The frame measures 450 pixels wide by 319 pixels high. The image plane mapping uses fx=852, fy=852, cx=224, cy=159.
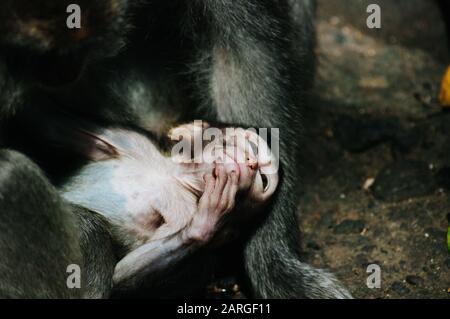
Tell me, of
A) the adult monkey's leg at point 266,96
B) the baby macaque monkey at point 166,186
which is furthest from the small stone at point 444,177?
the baby macaque monkey at point 166,186

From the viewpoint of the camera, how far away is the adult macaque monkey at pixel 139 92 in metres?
3.39

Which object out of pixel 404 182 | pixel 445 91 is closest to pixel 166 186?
pixel 404 182

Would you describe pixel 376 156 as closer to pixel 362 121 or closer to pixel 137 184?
pixel 362 121

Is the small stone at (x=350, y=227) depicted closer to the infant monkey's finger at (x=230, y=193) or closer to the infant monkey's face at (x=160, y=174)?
the infant monkey's face at (x=160, y=174)

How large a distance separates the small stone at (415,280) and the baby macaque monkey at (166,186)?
0.81m

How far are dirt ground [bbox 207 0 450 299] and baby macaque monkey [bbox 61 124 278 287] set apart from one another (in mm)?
748

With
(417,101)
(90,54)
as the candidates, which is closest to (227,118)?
(90,54)


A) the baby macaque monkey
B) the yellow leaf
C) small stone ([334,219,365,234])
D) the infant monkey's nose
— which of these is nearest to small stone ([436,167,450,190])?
small stone ([334,219,365,234])

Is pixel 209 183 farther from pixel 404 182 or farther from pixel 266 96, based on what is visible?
pixel 404 182

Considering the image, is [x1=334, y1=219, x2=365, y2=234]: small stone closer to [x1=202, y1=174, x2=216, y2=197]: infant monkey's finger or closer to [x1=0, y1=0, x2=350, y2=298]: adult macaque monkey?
[x1=0, y1=0, x2=350, y2=298]: adult macaque monkey

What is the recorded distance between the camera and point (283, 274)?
415 centimetres

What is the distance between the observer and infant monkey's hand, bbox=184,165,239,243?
3.76 metres

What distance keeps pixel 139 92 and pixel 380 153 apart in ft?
5.14

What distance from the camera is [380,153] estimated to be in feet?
17.1
